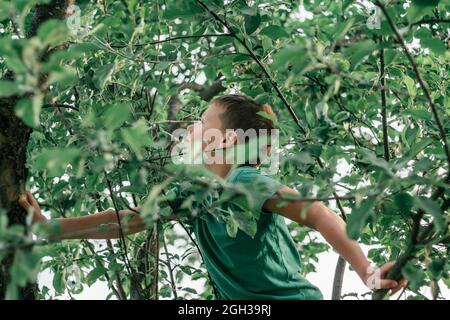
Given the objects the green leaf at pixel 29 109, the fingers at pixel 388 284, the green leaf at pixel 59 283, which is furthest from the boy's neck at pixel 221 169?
the green leaf at pixel 29 109

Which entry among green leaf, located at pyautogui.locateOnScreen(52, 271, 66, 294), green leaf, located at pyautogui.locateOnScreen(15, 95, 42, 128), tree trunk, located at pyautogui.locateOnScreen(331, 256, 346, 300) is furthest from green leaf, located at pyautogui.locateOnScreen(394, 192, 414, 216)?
tree trunk, located at pyautogui.locateOnScreen(331, 256, 346, 300)

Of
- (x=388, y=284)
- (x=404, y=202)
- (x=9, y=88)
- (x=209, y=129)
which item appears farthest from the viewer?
(x=209, y=129)

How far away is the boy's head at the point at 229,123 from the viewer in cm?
205

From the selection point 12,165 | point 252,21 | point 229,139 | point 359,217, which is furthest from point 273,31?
point 359,217

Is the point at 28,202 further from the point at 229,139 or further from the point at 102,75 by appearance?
the point at 229,139

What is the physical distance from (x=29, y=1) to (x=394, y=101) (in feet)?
6.08

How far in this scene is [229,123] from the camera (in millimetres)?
2109

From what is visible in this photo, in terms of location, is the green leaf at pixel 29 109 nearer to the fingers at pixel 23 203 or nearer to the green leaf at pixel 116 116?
the green leaf at pixel 116 116

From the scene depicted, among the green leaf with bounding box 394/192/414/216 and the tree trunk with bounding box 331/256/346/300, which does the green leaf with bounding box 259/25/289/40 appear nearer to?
the green leaf with bounding box 394/192/414/216

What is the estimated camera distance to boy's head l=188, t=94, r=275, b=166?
205 centimetres
